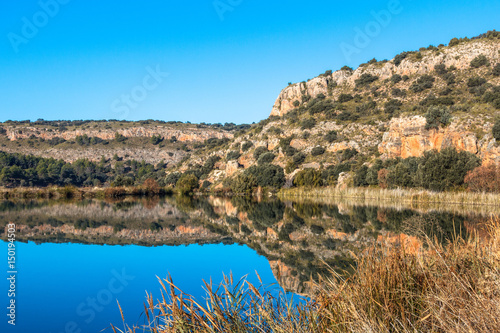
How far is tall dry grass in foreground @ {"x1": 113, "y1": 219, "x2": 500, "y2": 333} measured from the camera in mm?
3504

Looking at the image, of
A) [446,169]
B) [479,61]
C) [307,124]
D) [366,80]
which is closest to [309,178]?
[307,124]

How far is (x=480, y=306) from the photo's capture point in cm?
333

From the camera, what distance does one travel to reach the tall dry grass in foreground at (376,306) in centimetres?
350

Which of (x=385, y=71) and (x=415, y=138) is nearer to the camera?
(x=415, y=138)

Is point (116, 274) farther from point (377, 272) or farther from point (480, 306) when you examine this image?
point (480, 306)

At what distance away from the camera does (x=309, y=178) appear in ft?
166

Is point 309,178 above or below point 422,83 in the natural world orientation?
below

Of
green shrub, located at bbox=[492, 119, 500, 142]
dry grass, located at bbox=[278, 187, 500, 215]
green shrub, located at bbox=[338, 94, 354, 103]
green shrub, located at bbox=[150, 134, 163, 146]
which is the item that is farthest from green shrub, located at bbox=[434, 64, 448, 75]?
green shrub, located at bbox=[150, 134, 163, 146]

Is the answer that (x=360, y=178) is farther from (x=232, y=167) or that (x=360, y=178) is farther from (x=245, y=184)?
(x=232, y=167)

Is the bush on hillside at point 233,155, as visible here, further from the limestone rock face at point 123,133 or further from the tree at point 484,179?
the limestone rock face at point 123,133

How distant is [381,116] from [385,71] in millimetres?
16253

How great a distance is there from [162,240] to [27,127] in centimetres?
11451

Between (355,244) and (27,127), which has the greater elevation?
(27,127)

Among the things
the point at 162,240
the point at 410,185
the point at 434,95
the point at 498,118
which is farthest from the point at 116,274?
the point at 434,95
